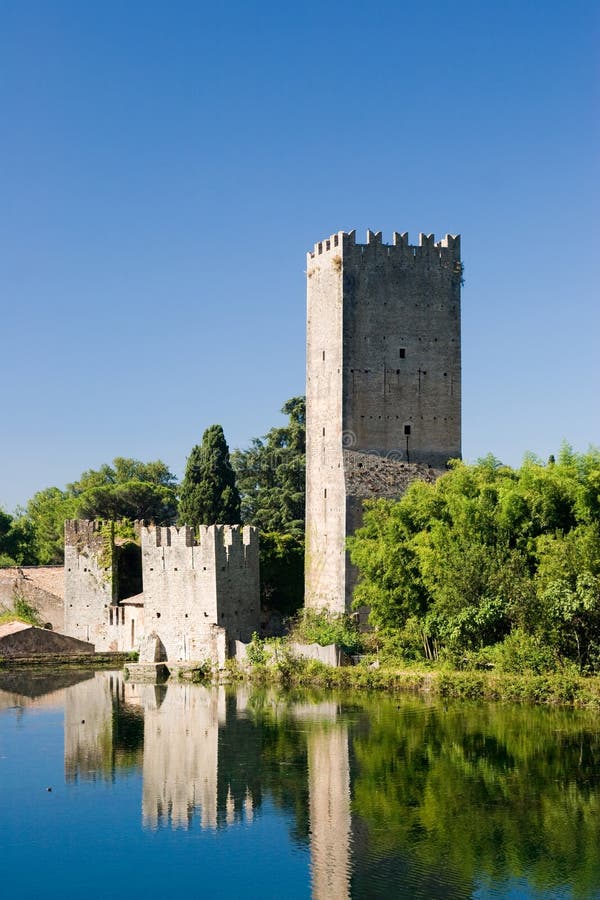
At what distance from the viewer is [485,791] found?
2059 cm

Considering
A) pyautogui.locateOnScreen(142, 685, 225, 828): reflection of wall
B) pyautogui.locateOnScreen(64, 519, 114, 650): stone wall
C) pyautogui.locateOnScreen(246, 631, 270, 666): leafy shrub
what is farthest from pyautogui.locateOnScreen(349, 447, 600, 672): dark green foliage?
pyautogui.locateOnScreen(64, 519, 114, 650): stone wall

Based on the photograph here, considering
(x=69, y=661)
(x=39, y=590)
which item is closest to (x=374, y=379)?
(x=69, y=661)

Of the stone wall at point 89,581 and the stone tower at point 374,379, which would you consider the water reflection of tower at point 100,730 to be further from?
the stone wall at point 89,581

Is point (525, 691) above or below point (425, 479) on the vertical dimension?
below

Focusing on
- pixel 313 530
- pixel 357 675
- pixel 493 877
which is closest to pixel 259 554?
pixel 313 530

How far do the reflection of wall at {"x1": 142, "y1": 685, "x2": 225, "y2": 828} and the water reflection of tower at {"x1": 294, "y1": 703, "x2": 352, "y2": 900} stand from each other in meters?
1.63

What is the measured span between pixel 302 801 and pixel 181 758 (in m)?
4.13

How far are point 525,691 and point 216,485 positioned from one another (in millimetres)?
22825

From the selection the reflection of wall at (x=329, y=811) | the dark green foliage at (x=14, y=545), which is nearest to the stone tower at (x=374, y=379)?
the reflection of wall at (x=329, y=811)

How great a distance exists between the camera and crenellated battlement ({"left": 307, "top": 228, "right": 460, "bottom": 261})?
1506 inches

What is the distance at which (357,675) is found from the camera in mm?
31594

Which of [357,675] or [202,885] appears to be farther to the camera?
[357,675]

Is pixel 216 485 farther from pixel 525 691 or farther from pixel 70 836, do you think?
pixel 70 836

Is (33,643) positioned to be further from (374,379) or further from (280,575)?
(374,379)
